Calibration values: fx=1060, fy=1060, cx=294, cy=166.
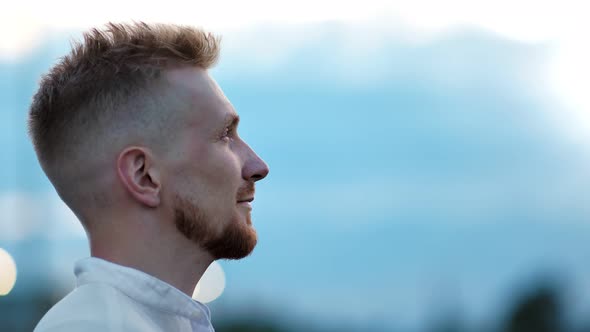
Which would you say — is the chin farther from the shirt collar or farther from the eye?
the eye

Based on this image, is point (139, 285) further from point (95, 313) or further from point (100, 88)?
point (100, 88)

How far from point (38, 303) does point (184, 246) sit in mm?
53544

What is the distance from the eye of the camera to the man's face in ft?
12.9

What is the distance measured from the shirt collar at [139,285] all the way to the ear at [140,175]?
0.27 m

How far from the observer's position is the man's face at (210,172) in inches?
155

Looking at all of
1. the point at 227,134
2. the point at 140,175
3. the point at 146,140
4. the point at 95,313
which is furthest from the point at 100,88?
the point at 95,313

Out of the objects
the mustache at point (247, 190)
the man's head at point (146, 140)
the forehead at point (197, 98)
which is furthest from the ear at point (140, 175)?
the mustache at point (247, 190)

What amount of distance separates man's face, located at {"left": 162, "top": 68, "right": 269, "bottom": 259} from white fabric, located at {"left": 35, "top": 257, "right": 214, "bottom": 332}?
24 centimetres

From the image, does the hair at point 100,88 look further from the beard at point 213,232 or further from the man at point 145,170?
the beard at point 213,232

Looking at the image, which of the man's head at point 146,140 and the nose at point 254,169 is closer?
the man's head at point 146,140

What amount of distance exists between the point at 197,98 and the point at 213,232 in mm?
527

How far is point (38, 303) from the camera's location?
55438mm

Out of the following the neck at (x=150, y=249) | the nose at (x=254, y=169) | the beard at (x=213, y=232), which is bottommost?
the neck at (x=150, y=249)

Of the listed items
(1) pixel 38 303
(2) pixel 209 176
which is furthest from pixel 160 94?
(1) pixel 38 303
